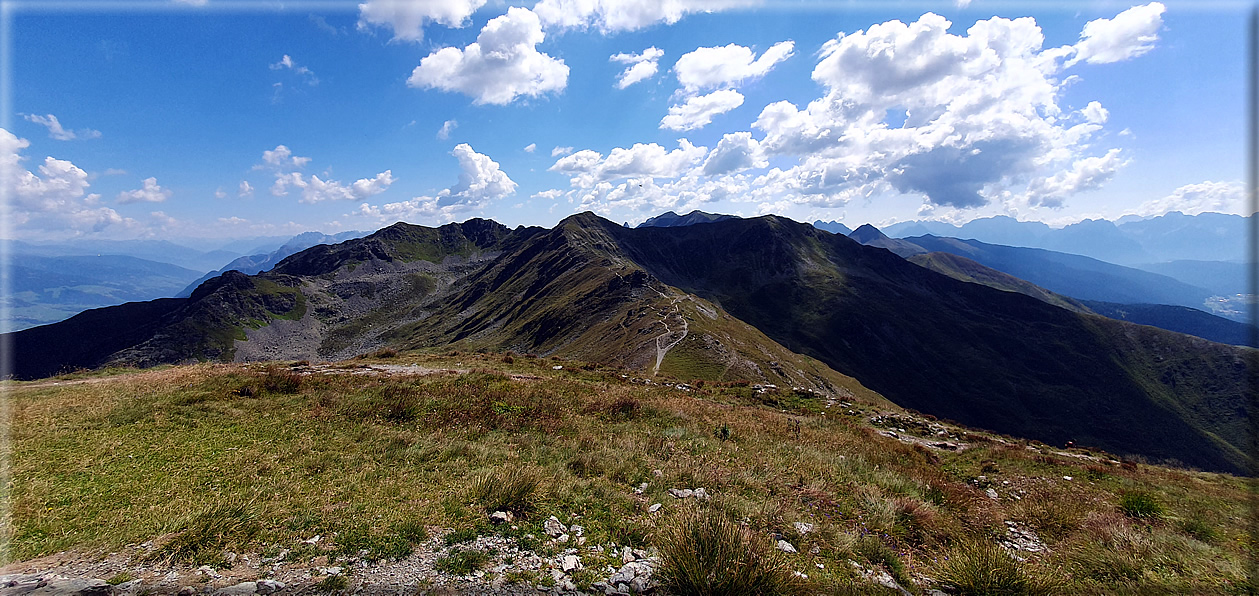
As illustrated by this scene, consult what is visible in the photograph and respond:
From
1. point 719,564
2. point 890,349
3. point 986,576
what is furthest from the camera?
point 890,349

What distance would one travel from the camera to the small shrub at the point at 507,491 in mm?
A: 8562

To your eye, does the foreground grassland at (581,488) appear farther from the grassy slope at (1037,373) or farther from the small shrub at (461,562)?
the grassy slope at (1037,373)

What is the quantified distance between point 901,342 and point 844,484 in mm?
193449

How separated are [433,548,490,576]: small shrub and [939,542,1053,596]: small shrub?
24.1ft

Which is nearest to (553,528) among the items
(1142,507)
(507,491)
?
(507,491)

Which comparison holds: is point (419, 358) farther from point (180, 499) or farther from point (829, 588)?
point (829, 588)

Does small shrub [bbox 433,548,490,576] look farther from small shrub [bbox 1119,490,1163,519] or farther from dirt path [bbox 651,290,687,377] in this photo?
dirt path [bbox 651,290,687,377]

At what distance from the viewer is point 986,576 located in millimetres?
6512

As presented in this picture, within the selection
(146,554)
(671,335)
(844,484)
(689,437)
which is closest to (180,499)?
(146,554)

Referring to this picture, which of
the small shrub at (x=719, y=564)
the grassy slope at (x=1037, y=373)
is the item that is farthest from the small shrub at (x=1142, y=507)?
the grassy slope at (x=1037, y=373)

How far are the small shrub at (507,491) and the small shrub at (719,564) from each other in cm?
311

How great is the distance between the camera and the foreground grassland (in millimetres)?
7051

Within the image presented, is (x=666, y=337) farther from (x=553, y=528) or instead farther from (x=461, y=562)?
(x=461, y=562)

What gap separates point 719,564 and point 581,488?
425cm
